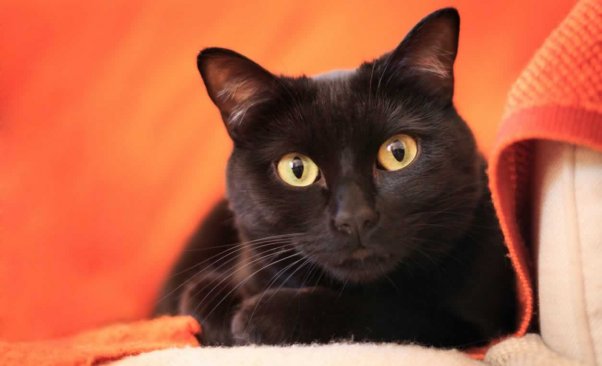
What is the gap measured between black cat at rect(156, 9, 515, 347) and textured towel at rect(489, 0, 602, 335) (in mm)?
168

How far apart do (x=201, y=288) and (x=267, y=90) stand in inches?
17.0

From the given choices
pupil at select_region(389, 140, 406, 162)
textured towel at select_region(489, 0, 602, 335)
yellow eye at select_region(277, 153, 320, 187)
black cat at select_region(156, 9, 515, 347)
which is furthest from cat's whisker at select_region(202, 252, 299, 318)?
textured towel at select_region(489, 0, 602, 335)

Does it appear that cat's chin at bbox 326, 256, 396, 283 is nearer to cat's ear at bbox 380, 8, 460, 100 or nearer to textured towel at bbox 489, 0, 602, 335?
textured towel at bbox 489, 0, 602, 335

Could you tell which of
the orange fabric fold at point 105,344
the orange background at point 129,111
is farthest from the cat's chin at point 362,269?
the orange background at point 129,111

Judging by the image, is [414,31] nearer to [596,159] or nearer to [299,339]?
[596,159]

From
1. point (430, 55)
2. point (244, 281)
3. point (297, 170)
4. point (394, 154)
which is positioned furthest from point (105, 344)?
point (430, 55)

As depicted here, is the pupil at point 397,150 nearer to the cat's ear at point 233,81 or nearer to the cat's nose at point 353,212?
the cat's nose at point 353,212

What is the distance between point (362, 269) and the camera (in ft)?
2.96

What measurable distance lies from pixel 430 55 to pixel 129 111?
2.46ft

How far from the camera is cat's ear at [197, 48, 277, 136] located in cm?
94

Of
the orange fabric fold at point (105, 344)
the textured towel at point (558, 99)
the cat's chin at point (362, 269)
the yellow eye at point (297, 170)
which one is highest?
the textured towel at point (558, 99)

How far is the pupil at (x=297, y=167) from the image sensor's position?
0.95m

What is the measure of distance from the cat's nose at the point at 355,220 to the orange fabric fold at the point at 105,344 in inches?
13.9

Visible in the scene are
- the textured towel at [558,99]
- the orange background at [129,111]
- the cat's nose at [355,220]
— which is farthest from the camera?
the orange background at [129,111]
